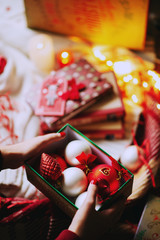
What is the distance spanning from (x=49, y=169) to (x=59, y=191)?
91mm

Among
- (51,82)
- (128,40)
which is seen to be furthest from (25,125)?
(128,40)

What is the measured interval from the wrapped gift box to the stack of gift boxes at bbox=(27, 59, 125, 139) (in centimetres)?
20

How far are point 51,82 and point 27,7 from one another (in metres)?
0.43

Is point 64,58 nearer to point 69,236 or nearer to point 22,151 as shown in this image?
point 22,151

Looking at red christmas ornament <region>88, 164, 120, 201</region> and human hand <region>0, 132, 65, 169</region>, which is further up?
human hand <region>0, 132, 65, 169</region>

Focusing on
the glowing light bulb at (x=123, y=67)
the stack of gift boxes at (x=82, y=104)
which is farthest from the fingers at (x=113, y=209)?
the glowing light bulb at (x=123, y=67)

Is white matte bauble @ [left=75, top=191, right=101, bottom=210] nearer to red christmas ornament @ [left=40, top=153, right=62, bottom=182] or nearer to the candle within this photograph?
red christmas ornament @ [left=40, top=153, right=62, bottom=182]

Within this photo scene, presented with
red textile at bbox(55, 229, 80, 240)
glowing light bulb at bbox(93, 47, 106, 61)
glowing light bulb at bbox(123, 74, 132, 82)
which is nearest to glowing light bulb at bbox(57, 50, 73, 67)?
glowing light bulb at bbox(93, 47, 106, 61)

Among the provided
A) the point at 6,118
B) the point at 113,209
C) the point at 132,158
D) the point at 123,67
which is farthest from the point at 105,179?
the point at 123,67

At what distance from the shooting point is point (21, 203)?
36.1 inches

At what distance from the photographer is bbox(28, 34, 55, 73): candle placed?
1.27m

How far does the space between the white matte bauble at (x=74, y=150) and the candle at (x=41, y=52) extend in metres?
0.56

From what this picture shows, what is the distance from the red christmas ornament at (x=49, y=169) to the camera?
0.77 m

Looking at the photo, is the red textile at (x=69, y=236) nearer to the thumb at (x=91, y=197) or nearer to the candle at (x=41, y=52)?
the thumb at (x=91, y=197)
